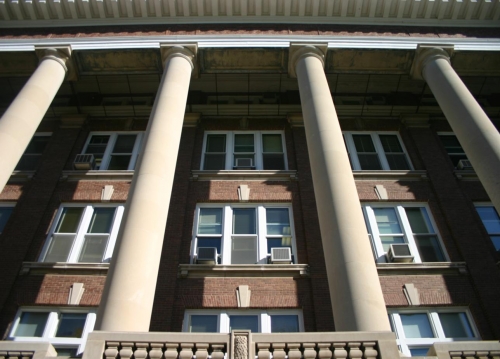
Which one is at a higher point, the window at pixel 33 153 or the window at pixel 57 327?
the window at pixel 33 153

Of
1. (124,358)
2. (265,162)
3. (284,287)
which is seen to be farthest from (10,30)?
(124,358)

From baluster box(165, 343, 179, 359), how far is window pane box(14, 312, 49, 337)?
24.0 ft

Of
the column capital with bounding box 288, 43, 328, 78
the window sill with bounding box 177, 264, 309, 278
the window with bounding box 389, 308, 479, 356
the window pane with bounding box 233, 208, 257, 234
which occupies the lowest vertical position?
the window with bounding box 389, 308, 479, 356

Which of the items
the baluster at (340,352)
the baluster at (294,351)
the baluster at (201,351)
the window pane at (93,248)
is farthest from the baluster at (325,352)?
the window pane at (93,248)

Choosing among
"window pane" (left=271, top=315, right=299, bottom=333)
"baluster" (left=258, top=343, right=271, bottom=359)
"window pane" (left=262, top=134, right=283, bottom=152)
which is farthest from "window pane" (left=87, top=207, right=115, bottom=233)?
"baluster" (left=258, top=343, right=271, bottom=359)

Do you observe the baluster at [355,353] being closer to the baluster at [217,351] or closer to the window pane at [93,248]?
the baluster at [217,351]

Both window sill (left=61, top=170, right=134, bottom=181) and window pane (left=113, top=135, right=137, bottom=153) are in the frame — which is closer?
window sill (left=61, top=170, right=134, bottom=181)

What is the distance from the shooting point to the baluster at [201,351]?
809cm

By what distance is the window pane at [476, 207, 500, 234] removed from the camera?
1692 cm

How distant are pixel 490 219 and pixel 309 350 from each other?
12278 millimetres

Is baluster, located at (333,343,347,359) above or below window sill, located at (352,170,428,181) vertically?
below

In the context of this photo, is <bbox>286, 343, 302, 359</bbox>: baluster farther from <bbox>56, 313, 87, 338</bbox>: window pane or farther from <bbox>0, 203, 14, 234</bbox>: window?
<bbox>0, 203, 14, 234</bbox>: window

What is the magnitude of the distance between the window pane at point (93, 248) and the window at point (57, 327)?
2.05 m

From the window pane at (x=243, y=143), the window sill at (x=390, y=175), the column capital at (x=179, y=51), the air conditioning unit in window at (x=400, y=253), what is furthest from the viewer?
the window pane at (x=243, y=143)
